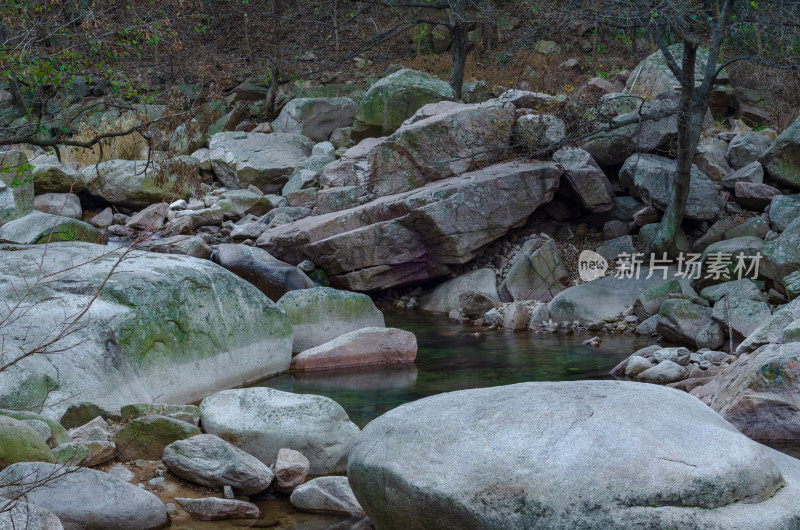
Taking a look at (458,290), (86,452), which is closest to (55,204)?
(458,290)

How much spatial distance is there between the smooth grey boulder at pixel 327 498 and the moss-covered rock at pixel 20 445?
1.39m

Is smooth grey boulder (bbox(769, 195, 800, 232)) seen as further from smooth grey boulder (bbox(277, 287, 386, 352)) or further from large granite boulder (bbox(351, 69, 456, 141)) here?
large granite boulder (bbox(351, 69, 456, 141))

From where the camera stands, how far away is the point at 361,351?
314 inches

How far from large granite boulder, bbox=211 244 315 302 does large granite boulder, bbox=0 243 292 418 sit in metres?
3.13

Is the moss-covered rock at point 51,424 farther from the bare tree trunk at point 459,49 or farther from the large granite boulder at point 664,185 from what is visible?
the bare tree trunk at point 459,49

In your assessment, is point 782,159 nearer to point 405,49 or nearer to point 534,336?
point 534,336

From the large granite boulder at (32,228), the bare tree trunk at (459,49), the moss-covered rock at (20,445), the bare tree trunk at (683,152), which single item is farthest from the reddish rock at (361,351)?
the bare tree trunk at (459,49)

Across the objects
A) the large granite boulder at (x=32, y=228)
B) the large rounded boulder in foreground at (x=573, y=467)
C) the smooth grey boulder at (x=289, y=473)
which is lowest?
the smooth grey boulder at (x=289, y=473)

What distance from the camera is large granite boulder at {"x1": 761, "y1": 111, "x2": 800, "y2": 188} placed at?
424 inches

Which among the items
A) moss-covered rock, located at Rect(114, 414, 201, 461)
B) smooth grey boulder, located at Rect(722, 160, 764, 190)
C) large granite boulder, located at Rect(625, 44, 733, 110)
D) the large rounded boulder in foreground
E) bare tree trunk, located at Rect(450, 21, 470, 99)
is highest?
bare tree trunk, located at Rect(450, 21, 470, 99)

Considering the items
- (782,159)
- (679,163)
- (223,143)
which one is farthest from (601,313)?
(223,143)

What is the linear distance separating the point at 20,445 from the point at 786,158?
A: 10777mm

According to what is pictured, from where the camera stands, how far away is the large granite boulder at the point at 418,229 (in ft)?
36.6

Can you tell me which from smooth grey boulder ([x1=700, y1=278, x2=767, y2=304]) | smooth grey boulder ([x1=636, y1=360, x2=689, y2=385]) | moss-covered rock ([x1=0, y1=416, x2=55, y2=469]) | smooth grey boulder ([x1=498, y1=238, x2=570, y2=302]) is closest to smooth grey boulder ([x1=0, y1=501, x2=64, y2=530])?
moss-covered rock ([x1=0, y1=416, x2=55, y2=469])
